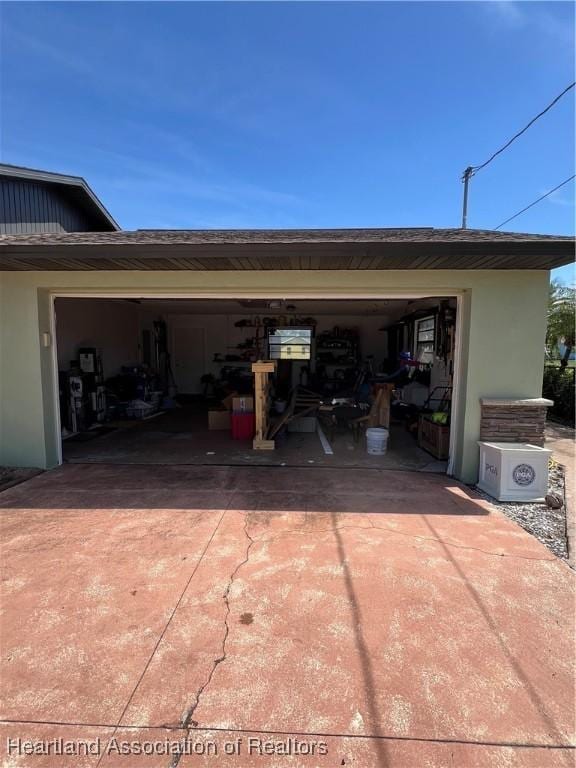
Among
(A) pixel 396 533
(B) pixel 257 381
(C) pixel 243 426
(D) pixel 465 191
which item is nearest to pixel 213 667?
(A) pixel 396 533

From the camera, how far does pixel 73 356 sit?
318 inches

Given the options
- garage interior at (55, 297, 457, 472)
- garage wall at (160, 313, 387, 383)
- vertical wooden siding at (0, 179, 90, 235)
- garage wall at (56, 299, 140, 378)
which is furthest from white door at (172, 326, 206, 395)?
vertical wooden siding at (0, 179, 90, 235)

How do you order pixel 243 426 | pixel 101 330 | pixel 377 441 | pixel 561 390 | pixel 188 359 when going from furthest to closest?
pixel 188 359
pixel 561 390
pixel 101 330
pixel 243 426
pixel 377 441

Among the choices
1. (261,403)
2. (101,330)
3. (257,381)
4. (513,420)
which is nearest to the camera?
(513,420)

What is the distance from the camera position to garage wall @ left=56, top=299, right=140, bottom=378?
25.3 feet

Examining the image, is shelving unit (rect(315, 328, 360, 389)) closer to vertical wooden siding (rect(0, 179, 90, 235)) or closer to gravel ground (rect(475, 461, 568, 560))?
vertical wooden siding (rect(0, 179, 90, 235))

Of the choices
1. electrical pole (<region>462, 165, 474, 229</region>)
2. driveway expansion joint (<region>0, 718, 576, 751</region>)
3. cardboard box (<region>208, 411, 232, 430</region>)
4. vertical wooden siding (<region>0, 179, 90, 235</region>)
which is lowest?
driveway expansion joint (<region>0, 718, 576, 751</region>)

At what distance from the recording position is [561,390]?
381 inches

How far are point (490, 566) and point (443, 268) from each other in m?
3.28

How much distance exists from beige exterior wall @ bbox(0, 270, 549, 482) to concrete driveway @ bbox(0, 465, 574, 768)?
1.61 metres

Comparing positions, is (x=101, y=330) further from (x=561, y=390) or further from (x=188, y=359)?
(x=561, y=390)

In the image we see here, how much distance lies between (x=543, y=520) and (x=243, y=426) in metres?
4.61

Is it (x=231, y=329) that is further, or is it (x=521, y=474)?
(x=231, y=329)

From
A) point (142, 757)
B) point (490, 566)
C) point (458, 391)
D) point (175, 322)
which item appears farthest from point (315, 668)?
point (175, 322)
